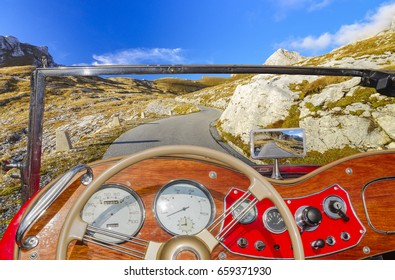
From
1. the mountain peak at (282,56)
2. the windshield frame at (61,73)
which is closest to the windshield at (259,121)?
the windshield frame at (61,73)

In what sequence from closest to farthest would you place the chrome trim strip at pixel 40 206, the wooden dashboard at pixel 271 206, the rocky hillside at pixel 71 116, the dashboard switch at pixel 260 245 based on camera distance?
1. the chrome trim strip at pixel 40 206
2. the wooden dashboard at pixel 271 206
3. the dashboard switch at pixel 260 245
4. the rocky hillside at pixel 71 116

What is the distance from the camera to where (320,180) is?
2.08 metres

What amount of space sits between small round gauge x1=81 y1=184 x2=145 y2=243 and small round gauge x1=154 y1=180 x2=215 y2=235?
15 centimetres

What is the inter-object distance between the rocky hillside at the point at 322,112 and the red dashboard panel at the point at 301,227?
17.2ft

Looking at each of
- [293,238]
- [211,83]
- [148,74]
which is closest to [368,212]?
[293,238]

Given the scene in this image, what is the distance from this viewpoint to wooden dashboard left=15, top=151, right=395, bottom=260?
175 cm

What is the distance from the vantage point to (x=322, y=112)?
10.5 metres

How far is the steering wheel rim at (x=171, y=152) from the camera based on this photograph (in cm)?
131

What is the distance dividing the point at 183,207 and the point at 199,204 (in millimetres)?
123

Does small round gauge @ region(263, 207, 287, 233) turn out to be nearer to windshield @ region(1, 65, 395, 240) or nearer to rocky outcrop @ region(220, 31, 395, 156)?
windshield @ region(1, 65, 395, 240)

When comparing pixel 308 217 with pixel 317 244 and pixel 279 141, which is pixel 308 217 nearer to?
pixel 317 244

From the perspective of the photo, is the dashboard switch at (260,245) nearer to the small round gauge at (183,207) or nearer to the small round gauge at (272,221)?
the small round gauge at (272,221)

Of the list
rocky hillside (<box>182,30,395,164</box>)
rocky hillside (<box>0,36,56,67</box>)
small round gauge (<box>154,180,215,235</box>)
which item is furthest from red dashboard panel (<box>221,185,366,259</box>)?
rocky hillside (<box>0,36,56,67</box>)
